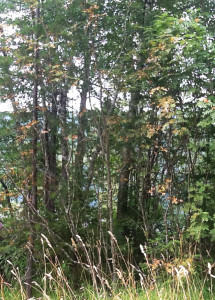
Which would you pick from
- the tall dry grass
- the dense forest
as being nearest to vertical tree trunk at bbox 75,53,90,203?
the dense forest

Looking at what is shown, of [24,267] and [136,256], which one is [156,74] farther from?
[24,267]

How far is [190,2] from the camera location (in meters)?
6.35

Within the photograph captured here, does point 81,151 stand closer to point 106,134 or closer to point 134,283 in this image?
point 106,134

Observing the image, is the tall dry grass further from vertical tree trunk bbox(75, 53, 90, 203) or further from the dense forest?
vertical tree trunk bbox(75, 53, 90, 203)

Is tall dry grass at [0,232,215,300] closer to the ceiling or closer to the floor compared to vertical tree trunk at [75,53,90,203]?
closer to the floor

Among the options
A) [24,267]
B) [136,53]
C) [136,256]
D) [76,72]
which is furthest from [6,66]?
[136,256]

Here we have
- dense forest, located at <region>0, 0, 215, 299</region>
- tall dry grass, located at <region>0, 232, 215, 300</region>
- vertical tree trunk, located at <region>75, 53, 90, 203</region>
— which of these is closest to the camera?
tall dry grass, located at <region>0, 232, 215, 300</region>

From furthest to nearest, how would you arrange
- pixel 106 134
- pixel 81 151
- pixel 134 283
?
pixel 81 151 → pixel 106 134 → pixel 134 283

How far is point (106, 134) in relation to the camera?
4.69 metres

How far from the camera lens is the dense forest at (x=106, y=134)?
4.36 meters

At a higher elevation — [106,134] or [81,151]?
[106,134]

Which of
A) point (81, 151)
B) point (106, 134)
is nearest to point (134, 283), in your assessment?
point (106, 134)

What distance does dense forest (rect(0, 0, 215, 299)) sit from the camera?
4.36 metres

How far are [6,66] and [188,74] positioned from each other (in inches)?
101
